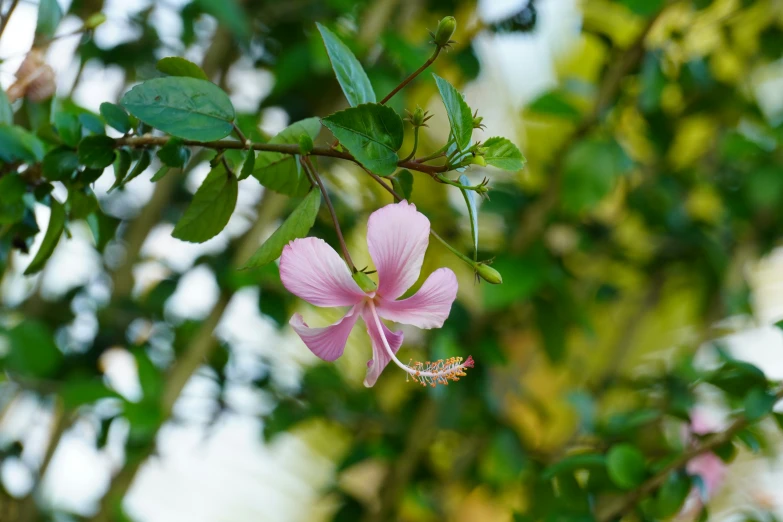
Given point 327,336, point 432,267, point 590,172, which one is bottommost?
point 432,267

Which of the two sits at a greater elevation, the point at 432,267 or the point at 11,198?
the point at 11,198

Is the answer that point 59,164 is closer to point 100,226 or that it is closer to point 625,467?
point 100,226

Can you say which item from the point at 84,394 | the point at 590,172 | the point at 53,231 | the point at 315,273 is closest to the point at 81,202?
the point at 53,231

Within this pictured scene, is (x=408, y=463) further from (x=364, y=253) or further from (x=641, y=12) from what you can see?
(x=641, y=12)

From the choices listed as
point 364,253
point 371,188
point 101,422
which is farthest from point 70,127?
point 364,253

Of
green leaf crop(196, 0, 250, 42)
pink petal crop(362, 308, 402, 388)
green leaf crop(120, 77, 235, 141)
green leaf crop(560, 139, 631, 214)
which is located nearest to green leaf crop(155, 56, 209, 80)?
green leaf crop(120, 77, 235, 141)

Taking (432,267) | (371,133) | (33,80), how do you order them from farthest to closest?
(432,267)
(33,80)
(371,133)

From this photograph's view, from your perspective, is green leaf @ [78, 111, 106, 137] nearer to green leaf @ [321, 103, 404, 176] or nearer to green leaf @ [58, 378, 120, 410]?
green leaf @ [321, 103, 404, 176]
